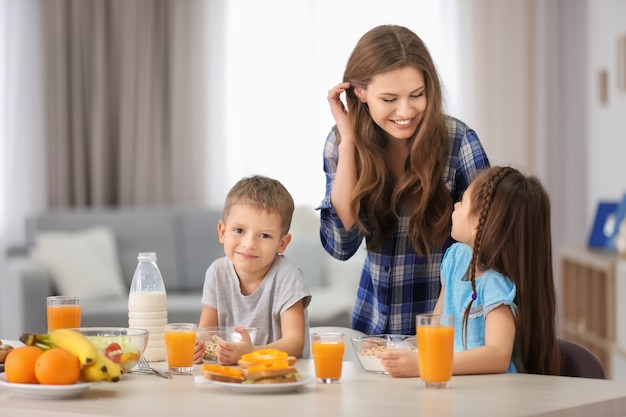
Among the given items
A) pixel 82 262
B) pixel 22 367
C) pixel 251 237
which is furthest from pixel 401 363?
pixel 82 262

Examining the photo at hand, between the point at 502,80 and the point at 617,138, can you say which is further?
the point at 502,80

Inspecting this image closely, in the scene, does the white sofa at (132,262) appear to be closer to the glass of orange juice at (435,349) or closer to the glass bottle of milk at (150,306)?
the glass bottle of milk at (150,306)

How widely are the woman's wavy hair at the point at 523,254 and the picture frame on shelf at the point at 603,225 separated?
3449 millimetres

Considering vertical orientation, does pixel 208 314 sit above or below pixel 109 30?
below

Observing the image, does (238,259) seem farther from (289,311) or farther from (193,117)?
(193,117)

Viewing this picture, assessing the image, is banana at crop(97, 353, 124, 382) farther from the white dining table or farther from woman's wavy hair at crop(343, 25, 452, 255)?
woman's wavy hair at crop(343, 25, 452, 255)

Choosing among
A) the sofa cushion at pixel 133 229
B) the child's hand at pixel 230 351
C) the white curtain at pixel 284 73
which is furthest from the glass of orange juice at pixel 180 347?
the white curtain at pixel 284 73

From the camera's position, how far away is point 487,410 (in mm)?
1477

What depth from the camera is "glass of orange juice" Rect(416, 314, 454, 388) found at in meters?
1.64

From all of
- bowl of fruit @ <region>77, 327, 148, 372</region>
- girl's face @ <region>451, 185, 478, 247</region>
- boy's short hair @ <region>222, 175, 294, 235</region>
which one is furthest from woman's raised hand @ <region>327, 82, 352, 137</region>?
bowl of fruit @ <region>77, 327, 148, 372</region>

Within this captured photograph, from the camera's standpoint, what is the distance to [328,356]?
1.72 m

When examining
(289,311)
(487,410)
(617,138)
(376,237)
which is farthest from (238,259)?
(617,138)

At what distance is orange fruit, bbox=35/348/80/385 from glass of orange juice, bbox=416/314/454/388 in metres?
0.57

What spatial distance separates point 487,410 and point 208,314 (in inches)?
36.2
